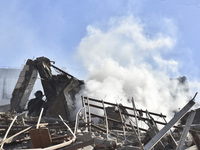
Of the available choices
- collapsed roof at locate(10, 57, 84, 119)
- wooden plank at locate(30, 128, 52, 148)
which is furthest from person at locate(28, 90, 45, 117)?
wooden plank at locate(30, 128, 52, 148)

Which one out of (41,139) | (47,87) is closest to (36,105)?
(47,87)

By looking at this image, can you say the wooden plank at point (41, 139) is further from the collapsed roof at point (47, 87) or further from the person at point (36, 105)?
the person at point (36, 105)

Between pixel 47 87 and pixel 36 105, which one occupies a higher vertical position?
pixel 47 87

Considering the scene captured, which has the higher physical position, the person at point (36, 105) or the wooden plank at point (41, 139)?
the person at point (36, 105)

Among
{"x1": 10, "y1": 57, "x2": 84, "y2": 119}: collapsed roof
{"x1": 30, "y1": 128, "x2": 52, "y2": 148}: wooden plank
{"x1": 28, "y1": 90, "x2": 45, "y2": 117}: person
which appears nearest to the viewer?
{"x1": 30, "y1": 128, "x2": 52, "y2": 148}: wooden plank

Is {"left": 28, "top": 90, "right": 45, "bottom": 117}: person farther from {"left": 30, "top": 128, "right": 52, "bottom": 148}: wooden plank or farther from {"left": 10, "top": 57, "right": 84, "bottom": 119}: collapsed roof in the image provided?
{"left": 30, "top": 128, "right": 52, "bottom": 148}: wooden plank

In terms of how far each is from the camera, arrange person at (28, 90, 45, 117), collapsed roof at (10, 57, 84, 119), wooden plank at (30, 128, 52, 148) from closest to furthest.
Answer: wooden plank at (30, 128, 52, 148) → collapsed roof at (10, 57, 84, 119) → person at (28, 90, 45, 117)

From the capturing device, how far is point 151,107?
55.8 ft

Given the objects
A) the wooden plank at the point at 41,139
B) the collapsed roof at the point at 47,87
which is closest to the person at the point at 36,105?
the collapsed roof at the point at 47,87

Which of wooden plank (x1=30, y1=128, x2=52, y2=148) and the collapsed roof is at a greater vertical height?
the collapsed roof

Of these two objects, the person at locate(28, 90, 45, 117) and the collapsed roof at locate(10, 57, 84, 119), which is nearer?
the collapsed roof at locate(10, 57, 84, 119)

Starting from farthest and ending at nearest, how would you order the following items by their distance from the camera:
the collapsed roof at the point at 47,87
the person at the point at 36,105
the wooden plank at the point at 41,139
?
the person at the point at 36,105
the collapsed roof at the point at 47,87
the wooden plank at the point at 41,139

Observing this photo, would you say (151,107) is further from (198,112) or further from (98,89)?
(198,112)

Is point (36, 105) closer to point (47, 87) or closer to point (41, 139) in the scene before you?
point (47, 87)
